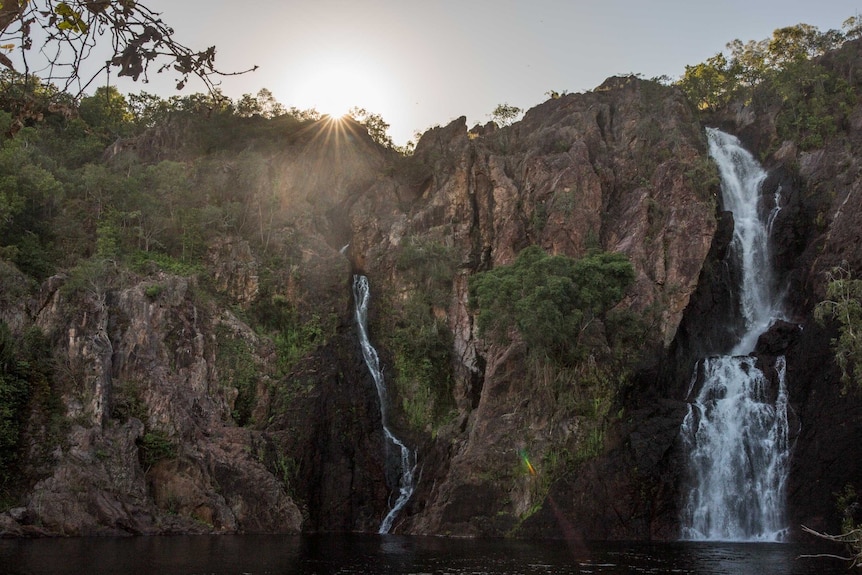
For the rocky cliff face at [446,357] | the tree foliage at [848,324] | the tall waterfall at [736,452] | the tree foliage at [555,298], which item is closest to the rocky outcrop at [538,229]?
the rocky cliff face at [446,357]

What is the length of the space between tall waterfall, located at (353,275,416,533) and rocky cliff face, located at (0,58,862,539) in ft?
2.32

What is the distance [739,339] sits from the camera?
48.5m

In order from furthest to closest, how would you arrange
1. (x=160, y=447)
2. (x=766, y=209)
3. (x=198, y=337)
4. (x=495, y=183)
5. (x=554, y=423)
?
(x=495, y=183)
(x=766, y=209)
(x=198, y=337)
(x=554, y=423)
(x=160, y=447)

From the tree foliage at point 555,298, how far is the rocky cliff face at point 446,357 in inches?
94.2

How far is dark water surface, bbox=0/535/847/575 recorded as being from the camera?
21.9 meters

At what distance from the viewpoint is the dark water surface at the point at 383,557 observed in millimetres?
21906

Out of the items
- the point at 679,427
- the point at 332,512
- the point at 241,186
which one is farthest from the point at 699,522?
the point at 241,186

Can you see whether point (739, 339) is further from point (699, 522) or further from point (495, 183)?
point (495, 183)

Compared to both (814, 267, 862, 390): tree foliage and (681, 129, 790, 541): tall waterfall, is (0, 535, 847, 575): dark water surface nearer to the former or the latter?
(681, 129, 790, 541): tall waterfall

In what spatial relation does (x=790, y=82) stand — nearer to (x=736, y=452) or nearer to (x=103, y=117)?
(x=736, y=452)

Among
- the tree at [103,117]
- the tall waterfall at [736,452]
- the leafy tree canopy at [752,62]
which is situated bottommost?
the tall waterfall at [736,452]

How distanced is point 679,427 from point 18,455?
34086mm

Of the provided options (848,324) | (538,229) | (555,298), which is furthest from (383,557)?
(538,229)

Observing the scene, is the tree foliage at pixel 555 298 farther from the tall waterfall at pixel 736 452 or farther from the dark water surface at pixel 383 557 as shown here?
the dark water surface at pixel 383 557
